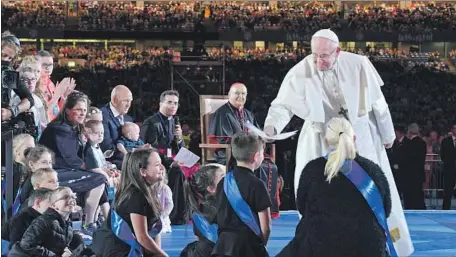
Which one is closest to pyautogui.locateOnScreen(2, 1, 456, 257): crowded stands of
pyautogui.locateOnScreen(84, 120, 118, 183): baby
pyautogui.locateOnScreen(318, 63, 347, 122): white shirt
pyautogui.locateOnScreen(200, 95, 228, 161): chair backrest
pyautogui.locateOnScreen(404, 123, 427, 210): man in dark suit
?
pyautogui.locateOnScreen(84, 120, 118, 183): baby

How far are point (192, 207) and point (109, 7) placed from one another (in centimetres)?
2341

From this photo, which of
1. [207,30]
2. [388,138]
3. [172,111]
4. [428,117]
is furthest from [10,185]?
[207,30]

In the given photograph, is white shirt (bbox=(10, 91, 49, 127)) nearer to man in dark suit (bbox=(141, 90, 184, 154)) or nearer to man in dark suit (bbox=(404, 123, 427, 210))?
man in dark suit (bbox=(141, 90, 184, 154))

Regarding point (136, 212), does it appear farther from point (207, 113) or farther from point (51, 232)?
point (207, 113)

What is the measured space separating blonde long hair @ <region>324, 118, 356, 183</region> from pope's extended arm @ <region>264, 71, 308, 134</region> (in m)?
1.57

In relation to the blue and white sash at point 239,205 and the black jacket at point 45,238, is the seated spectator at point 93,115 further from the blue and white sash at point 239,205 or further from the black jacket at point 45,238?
the blue and white sash at point 239,205

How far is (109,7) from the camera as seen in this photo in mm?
28953

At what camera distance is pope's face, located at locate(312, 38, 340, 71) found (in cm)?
689

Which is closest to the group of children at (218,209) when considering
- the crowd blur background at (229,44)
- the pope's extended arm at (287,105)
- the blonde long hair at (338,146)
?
the blonde long hair at (338,146)

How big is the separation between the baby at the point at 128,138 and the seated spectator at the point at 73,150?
0.96 metres

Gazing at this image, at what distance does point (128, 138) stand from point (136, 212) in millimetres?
4091

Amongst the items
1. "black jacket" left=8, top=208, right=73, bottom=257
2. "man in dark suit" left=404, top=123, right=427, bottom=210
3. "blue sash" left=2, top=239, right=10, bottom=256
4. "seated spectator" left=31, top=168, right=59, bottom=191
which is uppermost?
"seated spectator" left=31, top=168, right=59, bottom=191

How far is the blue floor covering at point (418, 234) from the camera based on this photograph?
26.7 feet

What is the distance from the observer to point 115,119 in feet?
31.6
